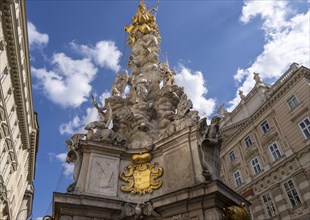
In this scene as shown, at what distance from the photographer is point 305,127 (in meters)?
20.0

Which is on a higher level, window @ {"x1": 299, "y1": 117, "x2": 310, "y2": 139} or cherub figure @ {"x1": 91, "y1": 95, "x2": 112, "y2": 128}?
window @ {"x1": 299, "y1": 117, "x2": 310, "y2": 139}

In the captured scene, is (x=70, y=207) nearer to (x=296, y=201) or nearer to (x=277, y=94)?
(x=296, y=201)

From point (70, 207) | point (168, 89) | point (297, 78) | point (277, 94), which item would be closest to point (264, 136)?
point (277, 94)

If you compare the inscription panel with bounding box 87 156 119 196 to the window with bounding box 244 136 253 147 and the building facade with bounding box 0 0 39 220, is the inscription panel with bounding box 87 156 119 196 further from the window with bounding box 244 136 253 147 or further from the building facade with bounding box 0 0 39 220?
the window with bounding box 244 136 253 147

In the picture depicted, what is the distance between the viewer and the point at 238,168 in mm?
25703

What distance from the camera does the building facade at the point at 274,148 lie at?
62.7 feet

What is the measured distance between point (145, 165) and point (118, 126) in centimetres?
160

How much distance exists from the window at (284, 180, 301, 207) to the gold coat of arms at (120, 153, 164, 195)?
16.5m

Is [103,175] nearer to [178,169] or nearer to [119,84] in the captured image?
[178,169]

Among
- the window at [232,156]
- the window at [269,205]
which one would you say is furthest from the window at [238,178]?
the window at [269,205]

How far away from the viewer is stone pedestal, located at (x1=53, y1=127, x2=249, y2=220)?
191 inches

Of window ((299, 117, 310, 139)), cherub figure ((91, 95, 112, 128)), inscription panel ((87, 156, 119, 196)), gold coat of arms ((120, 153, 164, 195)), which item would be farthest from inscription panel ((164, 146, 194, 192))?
window ((299, 117, 310, 139))

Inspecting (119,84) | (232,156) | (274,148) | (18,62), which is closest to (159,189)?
(119,84)

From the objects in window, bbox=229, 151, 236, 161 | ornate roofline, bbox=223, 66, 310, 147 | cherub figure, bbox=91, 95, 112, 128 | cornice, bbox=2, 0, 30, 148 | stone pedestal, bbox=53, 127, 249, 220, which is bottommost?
stone pedestal, bbox=53, 127, 249, 220
